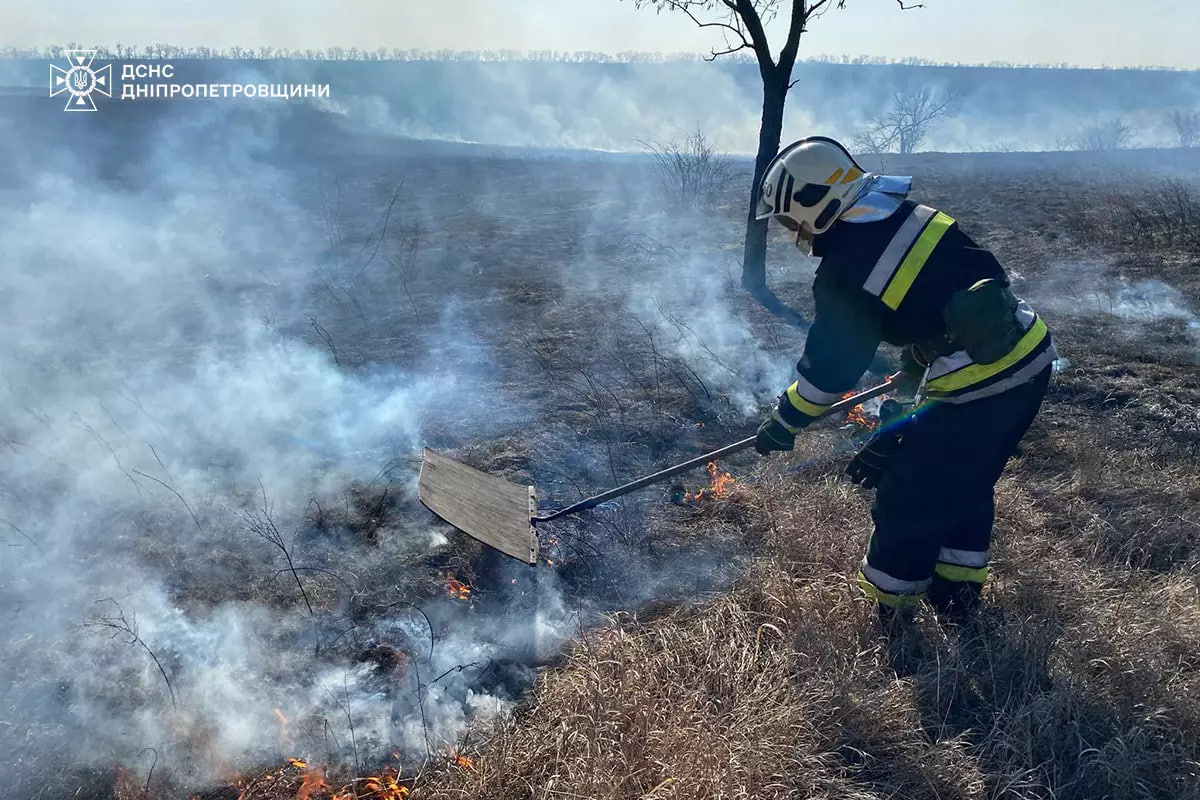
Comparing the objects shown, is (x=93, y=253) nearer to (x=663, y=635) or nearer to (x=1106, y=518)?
(x=663, y=635)

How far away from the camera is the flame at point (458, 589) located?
3889 mm

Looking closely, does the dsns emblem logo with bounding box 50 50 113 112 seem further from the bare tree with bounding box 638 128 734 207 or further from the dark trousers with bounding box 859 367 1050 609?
the dark trousers with bounding box 859 367 1050 609

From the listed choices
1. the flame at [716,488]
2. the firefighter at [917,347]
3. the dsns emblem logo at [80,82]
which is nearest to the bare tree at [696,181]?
the flame at [716,488]

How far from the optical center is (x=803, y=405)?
3.35 metres

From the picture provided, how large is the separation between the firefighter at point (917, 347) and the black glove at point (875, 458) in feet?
0.06

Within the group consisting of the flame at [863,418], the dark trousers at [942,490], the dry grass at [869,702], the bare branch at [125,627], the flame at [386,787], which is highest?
the dark trousers at [942,490]

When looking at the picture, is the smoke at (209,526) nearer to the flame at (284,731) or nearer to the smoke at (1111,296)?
the flame at (284,731)

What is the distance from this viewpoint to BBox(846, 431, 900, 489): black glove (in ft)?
11.2

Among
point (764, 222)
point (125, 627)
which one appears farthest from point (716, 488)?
point (764, 222)

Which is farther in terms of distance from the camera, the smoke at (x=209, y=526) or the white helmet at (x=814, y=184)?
the white helmet at (x=814, y=184)

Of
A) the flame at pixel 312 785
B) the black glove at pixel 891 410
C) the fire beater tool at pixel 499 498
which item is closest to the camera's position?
the flame at pixel 312 785

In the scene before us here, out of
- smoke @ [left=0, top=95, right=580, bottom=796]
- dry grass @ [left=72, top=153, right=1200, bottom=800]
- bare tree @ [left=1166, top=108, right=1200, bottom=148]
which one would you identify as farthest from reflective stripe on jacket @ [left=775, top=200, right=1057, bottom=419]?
bare tree @ [left=1166, top=108, right=1200, bottom=148]

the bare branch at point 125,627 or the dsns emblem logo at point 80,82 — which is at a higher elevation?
the dsns emblem logo at point 80,82

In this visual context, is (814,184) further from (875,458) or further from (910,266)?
(875,458)
